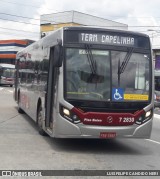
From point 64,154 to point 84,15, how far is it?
69.1 meters

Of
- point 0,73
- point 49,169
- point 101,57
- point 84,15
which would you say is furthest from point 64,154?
point 84,15

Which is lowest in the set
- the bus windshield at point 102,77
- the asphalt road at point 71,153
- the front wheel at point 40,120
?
the asphalt road at point 71,153

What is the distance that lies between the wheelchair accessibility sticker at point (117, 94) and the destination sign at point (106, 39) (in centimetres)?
117

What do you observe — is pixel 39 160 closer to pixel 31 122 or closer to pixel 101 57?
pixel 101 57

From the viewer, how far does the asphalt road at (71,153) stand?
27.2 feet

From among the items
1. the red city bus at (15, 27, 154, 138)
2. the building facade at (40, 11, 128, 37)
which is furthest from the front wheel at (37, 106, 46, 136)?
the building facade at (40, 11, 128, 37)

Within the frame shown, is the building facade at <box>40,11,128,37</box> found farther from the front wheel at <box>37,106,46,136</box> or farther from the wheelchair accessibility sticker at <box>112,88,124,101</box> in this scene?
the wheelchair accessibility sticker at <box>112,88,124,101</box>

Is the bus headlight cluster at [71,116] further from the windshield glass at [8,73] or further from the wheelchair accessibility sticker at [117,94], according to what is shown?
the windshield glass at [8,73]

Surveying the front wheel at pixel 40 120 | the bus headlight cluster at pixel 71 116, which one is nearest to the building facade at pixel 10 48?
the front wheel at pixel 40 120

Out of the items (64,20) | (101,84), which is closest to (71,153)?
(101,84)

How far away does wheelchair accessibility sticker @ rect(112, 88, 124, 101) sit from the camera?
32.8 feet

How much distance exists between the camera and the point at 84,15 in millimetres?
76938

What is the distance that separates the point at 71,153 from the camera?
970cm

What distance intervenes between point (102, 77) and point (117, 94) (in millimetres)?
542
